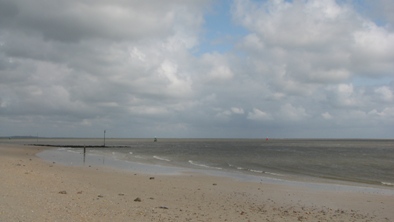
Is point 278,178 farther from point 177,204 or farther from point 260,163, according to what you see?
point 260,163

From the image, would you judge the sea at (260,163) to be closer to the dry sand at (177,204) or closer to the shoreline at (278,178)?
the shoreline at (278,178)

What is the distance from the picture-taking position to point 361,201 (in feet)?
62.4

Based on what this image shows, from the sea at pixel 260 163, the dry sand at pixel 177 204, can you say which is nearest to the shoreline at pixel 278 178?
→ the sea at pixel 260 163

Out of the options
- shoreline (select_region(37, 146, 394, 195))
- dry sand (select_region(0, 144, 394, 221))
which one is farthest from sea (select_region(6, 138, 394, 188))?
dry sand (select_region(0, 144, 394, 221))

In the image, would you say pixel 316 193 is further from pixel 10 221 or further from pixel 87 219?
pixel 10 221

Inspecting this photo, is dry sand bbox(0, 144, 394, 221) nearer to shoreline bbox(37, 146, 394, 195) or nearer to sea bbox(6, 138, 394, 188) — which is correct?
shoreline bbox(37, 146, 394, 195)

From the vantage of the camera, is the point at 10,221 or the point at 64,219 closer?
the point at 10,221

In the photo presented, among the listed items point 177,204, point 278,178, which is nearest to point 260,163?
point 278,178

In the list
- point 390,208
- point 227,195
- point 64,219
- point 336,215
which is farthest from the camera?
point 227,195

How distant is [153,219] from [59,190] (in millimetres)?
6679

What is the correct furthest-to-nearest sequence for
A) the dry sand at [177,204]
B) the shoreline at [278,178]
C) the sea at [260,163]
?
the sea at [260,163]
the shoreline at [278,178]
the dry sand at [177,204]

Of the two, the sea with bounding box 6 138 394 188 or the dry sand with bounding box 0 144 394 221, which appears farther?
the sea with bounding box 6 138 394 188

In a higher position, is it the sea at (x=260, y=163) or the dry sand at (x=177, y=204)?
the dry sand at (x=177, y=204)

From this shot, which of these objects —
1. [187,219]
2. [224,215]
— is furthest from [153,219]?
[224,215]
